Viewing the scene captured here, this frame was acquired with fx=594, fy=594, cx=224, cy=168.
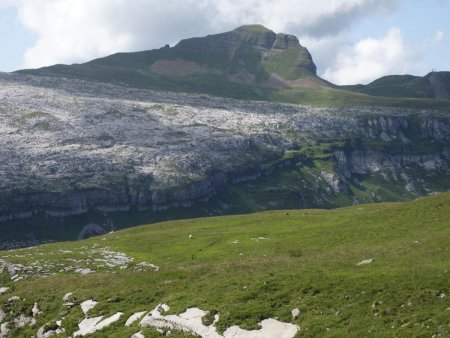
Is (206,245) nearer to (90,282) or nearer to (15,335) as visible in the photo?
(90,282)

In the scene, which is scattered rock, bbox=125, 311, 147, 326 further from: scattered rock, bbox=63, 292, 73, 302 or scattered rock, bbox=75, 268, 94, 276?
scattered rock, bbox=75, 268, 94, 276

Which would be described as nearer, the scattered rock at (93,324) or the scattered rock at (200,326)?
the scattered rock at (200,326)

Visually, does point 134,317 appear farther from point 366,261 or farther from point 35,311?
point 366,261

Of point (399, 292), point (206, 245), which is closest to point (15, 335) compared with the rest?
point (399, 292)

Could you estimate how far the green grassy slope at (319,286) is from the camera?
3303 cm

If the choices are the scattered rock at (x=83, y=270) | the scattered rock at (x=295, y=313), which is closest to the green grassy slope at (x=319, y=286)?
the scattered rock at (x=295, y=313)

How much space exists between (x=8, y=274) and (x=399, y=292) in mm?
46034

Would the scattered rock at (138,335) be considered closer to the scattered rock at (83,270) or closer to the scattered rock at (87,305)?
the scattered rock at (87,305)

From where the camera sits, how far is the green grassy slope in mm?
33031

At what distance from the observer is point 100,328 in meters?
40.6

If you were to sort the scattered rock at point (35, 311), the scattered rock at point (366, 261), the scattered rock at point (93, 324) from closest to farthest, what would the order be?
the scattered rock at point (93, 324) → the scattered rock at point (366, 261) → the scattered rock at point (35, 311)

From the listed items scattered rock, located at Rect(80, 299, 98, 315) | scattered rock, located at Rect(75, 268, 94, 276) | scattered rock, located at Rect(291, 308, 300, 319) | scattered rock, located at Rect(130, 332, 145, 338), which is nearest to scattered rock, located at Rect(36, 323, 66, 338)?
scattered rock, located at Rect(80, 299, 98, 315)

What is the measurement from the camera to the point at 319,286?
3828cm

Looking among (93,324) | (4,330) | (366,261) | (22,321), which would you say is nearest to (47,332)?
(93,324)
